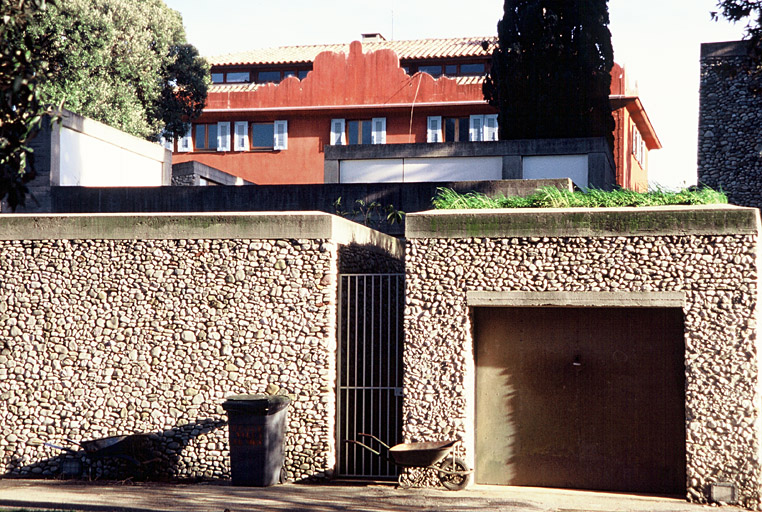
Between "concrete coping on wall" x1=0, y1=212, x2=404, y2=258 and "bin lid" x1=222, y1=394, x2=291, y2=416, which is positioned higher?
"concrete coping on wall" x1=0, y1=212, x2=404, y2=258

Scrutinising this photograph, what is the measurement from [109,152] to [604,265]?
12065mm

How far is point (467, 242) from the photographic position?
1188 cm

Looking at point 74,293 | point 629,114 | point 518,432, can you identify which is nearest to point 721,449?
point 518,432

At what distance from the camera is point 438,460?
11539 mm

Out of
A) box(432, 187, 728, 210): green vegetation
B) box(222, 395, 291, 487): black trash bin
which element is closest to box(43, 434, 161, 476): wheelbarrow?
box(222, 395, 291, 487): black trash bin

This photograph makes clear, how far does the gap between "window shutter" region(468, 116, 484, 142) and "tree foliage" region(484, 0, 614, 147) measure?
8.43 m

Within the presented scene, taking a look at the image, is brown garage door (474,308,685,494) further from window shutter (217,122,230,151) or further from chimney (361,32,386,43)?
chimney (361,32,386,43)

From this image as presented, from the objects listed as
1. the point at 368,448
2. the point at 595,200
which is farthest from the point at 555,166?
the point at 368,448

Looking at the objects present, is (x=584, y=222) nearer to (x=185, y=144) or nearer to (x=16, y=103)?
(x=16, y=103)

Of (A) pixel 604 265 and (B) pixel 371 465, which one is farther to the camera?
(B) pixel 371 465

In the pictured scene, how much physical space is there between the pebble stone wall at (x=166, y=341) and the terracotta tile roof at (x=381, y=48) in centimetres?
2611

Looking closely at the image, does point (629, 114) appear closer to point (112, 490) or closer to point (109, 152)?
point (109, 152)

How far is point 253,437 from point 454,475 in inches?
98.0

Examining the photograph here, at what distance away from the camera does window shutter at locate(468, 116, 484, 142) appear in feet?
115
